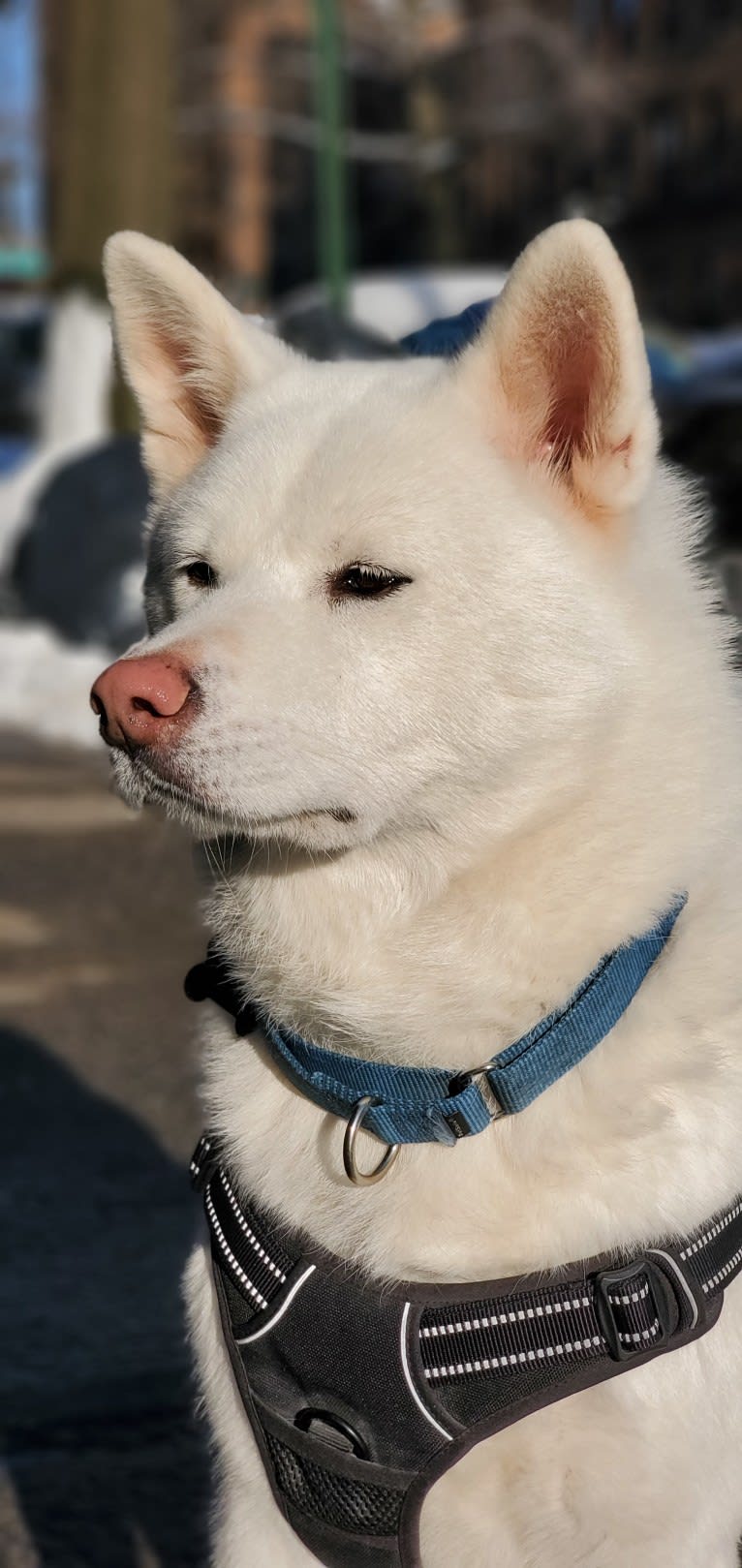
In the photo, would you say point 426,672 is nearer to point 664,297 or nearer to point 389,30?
point 389,30

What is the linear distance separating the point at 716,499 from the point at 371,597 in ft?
26.1

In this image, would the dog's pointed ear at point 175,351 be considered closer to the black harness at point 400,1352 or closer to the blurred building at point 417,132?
the black harness at point 400,1352

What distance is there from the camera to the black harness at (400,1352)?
6.59 ft

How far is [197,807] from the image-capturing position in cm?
207

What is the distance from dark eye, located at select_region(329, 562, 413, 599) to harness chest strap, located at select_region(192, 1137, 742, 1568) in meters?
0.77

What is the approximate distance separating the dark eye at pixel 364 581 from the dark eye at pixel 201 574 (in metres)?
0.21

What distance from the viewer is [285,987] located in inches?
86.5

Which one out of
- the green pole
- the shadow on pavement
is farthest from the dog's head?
the green pole

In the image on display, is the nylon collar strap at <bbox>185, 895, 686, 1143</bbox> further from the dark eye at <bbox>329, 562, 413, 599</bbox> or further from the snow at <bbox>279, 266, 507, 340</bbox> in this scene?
the snow at <bbox>279, 266, 507, 340</bbox>

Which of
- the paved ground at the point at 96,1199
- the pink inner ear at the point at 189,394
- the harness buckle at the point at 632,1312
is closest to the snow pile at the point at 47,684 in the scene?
the paved ground at the point at 96,1199

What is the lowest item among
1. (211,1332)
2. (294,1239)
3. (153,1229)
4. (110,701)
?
(153,1229)

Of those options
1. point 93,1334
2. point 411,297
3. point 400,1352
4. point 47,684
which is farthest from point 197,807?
point 411,297

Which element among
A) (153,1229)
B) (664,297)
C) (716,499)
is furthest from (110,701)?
(664,297)

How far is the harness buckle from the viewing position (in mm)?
1996
